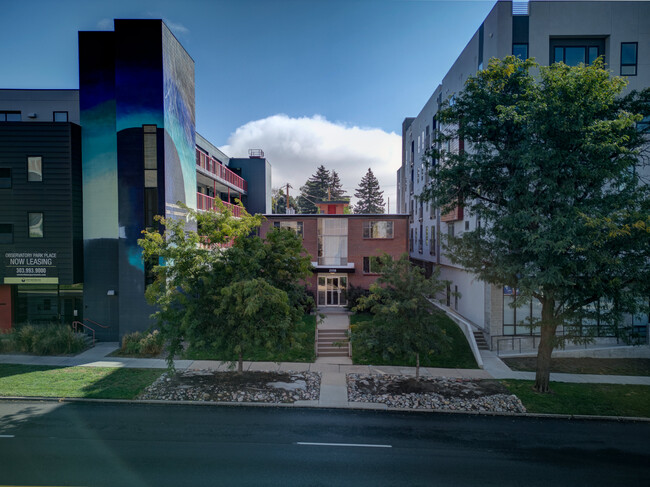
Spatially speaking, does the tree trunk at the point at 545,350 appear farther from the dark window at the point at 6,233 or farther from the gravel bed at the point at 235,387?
the dark window at the point at 6,233

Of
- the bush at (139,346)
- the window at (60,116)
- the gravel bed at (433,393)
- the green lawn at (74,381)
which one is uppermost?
the window at (60,116)

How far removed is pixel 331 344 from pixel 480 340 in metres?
8.44

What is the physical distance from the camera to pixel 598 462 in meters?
10.3

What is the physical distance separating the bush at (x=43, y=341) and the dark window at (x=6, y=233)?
5.20 meters

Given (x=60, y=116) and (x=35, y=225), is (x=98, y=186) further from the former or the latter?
(x=60, y=116)

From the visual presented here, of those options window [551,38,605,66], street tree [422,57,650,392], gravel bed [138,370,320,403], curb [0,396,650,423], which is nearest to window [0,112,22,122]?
curb [0,396,650,423]

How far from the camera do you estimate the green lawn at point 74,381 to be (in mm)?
14234

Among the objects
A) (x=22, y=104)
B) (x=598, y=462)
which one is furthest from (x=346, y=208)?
(x=598, y=462)

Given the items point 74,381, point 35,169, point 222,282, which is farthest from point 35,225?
point 222,282

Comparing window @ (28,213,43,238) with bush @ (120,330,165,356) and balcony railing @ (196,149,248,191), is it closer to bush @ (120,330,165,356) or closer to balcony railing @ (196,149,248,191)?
bush @ (120,330,165,356)

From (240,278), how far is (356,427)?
6.41m

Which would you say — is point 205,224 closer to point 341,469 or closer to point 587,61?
point 341,469

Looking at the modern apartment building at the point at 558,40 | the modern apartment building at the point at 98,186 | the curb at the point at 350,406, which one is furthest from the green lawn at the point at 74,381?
the modern apartment building at the point at 558,40

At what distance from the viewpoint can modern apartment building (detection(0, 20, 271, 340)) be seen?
68.0 feet
